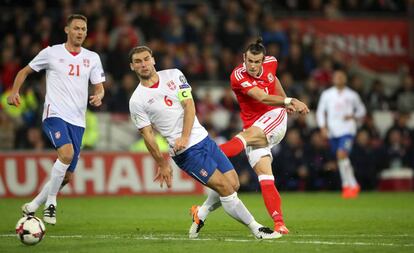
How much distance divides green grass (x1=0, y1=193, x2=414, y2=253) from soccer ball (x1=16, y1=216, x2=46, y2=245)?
0.09m

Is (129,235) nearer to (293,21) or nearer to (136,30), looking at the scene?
(136,30)

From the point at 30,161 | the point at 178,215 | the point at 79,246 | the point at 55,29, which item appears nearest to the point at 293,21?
the point at 55,29

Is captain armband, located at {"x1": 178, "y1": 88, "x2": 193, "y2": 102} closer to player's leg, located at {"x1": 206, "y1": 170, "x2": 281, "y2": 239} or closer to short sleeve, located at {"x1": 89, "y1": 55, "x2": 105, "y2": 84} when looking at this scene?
player's leg, located at {"x1": 206, "y1": 170, "x2": 281, "y2": 239}

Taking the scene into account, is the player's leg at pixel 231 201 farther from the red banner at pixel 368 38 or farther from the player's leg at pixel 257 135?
the red banner at pixel 368 38

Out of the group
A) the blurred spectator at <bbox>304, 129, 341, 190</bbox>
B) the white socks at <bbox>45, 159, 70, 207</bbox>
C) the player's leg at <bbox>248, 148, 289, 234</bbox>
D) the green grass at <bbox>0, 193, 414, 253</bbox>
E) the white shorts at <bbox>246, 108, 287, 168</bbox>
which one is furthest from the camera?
the blurred spectator at <bbox>304, 129, 341, 190</bbox>

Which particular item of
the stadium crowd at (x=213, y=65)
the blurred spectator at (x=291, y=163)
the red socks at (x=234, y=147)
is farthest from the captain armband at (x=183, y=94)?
the blurred spectator at (x=291, y=163)

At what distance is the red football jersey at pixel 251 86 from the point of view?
36.3 ft

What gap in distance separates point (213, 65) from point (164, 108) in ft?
38.3

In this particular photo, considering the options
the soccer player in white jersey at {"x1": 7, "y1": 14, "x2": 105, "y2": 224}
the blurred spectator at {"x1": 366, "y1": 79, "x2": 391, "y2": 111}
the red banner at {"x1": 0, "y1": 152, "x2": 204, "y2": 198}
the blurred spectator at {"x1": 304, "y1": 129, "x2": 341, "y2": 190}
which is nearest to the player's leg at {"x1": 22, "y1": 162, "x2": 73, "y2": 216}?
the soccer player in white jersey at {"x1": 7, "y1": 14, "x2": 105, "y2": 224}

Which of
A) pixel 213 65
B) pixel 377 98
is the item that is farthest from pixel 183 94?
pixel 377 98

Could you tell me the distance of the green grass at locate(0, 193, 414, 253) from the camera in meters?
9.41

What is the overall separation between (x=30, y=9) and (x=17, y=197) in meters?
5.48

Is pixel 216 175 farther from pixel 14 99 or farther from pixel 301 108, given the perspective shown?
pixel 14 99

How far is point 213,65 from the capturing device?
70.8 feet
